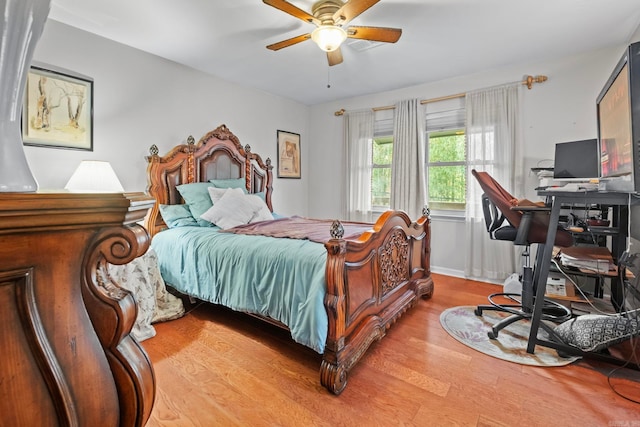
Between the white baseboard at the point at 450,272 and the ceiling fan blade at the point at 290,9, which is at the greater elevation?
the ceiling fan blade at the point at 290,9

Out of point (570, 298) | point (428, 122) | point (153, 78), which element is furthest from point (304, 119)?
point (570, 298)

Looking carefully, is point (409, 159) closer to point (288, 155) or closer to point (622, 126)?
point (288, 155)

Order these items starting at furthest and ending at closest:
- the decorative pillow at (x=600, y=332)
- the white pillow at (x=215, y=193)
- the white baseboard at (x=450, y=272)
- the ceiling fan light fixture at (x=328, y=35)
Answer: the white baseboard at (x=450, y=272) < the white pillow at (x=215, y=193) < the ceiling fan light fixture at (x=328, y=35) < the decorative pillow at (x=600, y=332)

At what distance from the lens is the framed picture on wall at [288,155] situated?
15.2 ft

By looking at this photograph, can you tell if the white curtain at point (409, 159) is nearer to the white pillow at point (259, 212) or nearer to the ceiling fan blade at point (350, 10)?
the white pillow at point (259, 212)

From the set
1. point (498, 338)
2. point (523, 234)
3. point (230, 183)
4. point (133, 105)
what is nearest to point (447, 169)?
point (523, 234)

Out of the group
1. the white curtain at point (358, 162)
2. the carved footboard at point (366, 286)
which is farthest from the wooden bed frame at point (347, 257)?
the white curtain at point (358, 162)

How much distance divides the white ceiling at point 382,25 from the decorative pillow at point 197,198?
138 centimetres

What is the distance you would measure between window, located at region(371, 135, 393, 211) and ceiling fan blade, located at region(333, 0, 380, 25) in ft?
7.97

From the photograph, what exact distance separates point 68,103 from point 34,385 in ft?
9.80

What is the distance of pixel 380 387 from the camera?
64.6 inches

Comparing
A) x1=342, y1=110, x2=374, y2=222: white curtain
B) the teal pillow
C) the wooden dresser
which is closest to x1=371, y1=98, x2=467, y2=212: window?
x1=342, y1=110, x2=374, y2=222: white curtain

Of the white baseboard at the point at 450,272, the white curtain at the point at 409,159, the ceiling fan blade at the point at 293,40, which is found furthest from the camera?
the white curtain at the point at 409,159

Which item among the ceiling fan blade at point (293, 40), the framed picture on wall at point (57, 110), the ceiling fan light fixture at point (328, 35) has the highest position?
the ceiling fan blade at point (293, 40)
